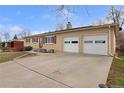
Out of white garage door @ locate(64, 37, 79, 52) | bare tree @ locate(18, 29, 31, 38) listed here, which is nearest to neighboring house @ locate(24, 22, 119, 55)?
white garage door @ locate(64, 37, 79, 52)

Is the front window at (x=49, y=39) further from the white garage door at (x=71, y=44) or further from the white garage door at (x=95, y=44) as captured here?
the white garage door at (x=95, y=44)

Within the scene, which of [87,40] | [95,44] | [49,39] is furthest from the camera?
[49,39]

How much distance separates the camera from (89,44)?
701 inches

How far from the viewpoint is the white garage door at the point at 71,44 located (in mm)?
19391

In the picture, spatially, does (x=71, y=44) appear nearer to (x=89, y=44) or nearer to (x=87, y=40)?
(x=87, y=40)

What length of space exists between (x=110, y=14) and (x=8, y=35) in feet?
139

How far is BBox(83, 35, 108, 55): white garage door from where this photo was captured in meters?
16.4

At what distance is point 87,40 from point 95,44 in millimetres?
1252

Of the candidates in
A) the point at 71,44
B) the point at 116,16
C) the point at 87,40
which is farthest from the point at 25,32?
the point at 87,40

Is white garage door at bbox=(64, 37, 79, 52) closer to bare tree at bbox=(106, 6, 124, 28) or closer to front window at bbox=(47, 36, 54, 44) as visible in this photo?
front window at bbox=(47, 36, 54, 44)
